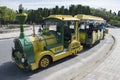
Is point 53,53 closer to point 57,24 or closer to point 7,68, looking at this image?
point 57,24

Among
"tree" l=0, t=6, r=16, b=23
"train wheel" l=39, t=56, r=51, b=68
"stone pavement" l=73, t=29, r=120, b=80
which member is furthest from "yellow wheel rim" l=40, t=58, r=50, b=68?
"tree" l=0, t=6, r=16, b=23

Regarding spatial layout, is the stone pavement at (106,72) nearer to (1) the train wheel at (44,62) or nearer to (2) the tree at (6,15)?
(1) the train wheel at (44,62)

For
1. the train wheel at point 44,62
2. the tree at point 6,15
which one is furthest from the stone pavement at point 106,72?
the tree at point 6,15

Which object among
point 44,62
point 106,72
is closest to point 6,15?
point 44,62

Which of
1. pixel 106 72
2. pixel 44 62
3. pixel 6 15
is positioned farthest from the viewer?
pixel 6 15

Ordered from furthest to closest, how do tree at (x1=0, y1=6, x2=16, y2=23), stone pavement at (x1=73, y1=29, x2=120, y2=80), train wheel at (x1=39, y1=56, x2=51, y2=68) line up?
tree at (x1=0, y1=6, x2=16, y2=23) → train wheel at (x1=39, y1=56, x2=51, y2=68) → stone pavement at (x1=73, y1=29, x2=120, y2=80)

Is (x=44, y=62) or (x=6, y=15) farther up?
(x=6, y=15)

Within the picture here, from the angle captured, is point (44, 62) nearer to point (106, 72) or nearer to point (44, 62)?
point (44, 62)

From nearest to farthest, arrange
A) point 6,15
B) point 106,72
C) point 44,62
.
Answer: point 106,72 → point 44,62 → point 6,15

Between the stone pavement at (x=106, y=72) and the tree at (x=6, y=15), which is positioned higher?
the tree at (x=6, y=15)

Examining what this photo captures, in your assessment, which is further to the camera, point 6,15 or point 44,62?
point 6,15

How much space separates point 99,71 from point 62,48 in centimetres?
287

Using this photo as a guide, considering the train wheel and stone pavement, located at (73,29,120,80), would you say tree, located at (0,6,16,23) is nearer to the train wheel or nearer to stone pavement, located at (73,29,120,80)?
the train wheel

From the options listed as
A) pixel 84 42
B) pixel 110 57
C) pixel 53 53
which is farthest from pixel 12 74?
pixel 84 42
